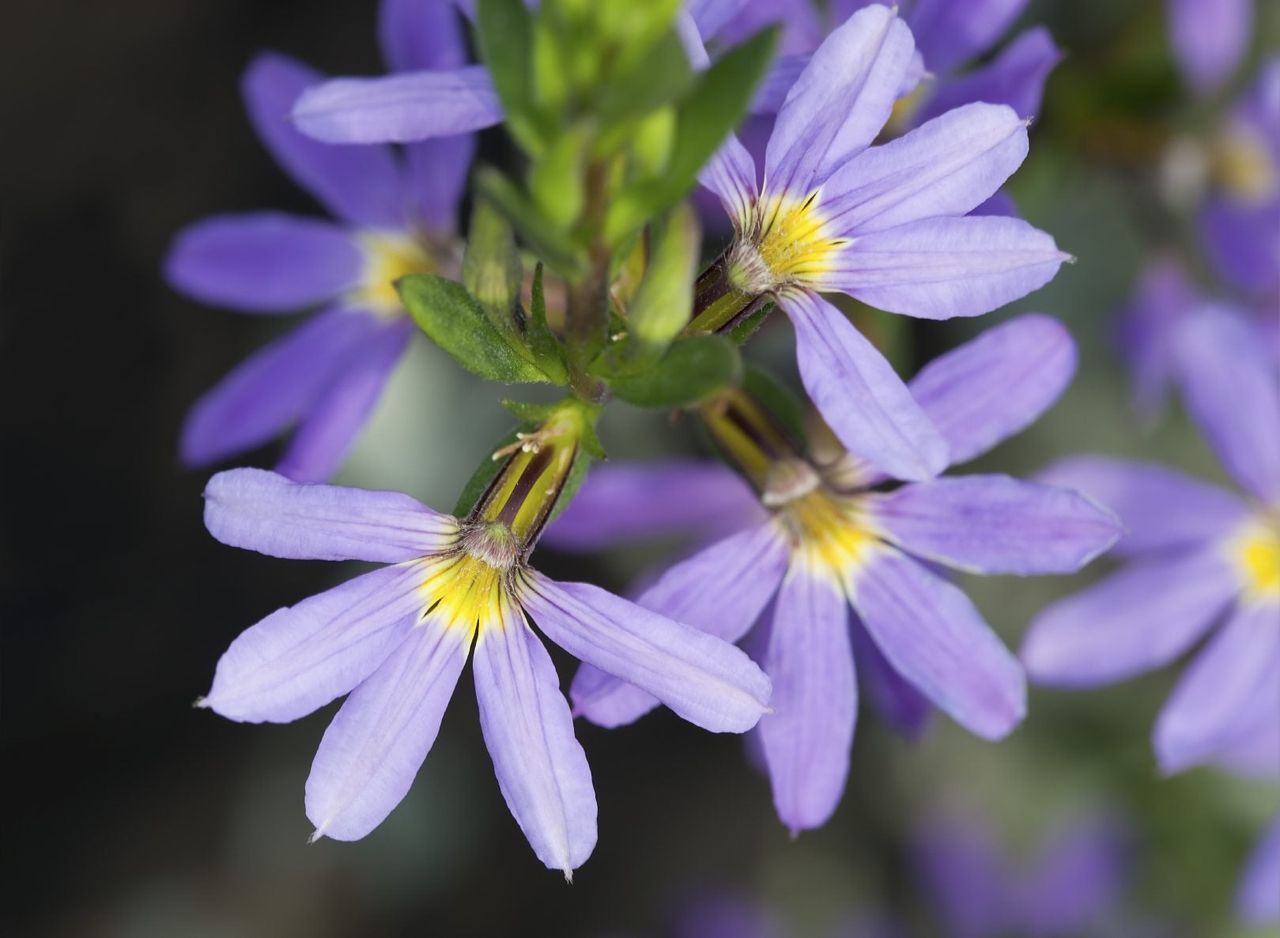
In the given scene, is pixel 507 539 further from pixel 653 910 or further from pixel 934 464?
pixel 653 910

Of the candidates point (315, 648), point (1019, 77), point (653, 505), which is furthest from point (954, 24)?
point (315, 648)

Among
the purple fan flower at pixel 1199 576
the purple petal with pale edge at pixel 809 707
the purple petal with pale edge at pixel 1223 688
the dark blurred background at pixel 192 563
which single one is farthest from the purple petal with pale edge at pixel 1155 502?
the dark blurred background at pixel 192 563

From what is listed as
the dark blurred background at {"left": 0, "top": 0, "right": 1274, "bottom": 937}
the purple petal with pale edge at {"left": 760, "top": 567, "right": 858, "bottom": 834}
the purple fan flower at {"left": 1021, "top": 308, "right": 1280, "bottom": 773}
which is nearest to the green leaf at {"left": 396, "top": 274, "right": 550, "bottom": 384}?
the purple petal with pale edge at {"left": 760, "top": 567, "right": 858, "bottom": 834}

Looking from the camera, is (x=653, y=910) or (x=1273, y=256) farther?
(x=653, y=910)

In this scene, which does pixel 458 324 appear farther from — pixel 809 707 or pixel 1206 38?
pixel 1206 38

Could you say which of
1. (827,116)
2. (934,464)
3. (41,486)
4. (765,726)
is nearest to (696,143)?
(827,116)

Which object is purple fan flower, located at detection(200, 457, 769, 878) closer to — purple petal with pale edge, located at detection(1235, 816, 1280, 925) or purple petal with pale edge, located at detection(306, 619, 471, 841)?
purple petal with pale edge, located at detection(306, 619, 471, 841)

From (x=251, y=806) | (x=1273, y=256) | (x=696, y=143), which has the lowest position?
(x=251, y=806)
